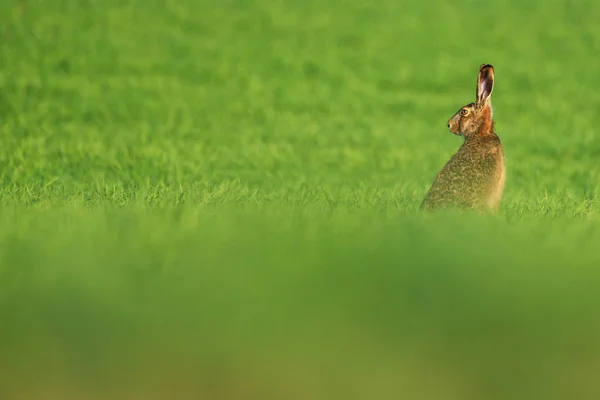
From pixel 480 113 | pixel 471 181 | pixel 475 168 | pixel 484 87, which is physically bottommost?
pixel 471 181

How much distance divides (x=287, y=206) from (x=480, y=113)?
265 cm

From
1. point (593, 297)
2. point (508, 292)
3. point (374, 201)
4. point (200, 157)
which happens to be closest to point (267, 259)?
point (508, 292)

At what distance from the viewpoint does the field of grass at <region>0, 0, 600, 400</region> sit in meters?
3.80

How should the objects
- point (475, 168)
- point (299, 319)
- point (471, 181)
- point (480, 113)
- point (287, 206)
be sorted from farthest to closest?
1. point (480, 113)
2. point (475, 168)
3. point (471, 181)
4. point (287, 206)
5. point (299, 319)

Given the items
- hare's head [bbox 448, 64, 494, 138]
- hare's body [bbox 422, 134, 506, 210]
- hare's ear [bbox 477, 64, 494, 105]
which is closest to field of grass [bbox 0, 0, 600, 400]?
hare's body [bbox 422, 134, 506, 210]

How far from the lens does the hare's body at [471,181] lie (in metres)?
8.49

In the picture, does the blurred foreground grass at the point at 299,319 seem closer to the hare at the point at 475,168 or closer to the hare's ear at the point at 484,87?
the hare at the point at 475,168

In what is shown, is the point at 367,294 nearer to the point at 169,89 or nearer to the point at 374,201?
the point at 374,201

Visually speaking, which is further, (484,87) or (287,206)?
(484,87)

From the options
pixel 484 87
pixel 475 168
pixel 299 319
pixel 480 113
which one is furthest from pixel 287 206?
pixel 299 319

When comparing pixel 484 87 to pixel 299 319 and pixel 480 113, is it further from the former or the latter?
pixel 299 319

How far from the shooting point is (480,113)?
9773 mm

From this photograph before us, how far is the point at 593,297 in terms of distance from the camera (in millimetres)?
4363

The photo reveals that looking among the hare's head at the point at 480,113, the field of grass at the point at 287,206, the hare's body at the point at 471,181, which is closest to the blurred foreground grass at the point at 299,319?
the field of grass at the point at 287,206
